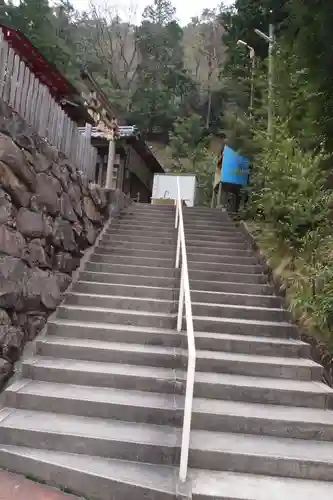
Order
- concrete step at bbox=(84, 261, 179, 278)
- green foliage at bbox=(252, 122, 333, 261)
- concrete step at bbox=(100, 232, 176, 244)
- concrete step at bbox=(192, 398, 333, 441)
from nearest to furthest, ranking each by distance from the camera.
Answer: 1. concrete step at bbox=(192, 398, 333, 441)
2. green foliage at bbox=(252, 122, 333, 261)
3. concrete step at bbox=(84, 261, 179, 278)
4. concrete step at bbox=(100, 232, 176, 244)

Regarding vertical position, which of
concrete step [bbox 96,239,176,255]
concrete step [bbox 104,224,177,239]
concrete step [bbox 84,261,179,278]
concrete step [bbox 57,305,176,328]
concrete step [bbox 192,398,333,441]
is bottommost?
concrete step [bbox 192,398,333,441]

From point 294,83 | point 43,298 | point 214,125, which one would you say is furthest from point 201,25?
point 43,298

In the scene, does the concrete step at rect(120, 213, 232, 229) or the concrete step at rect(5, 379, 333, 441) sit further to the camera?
the concrete step at rect(120, 213, 232, 229)

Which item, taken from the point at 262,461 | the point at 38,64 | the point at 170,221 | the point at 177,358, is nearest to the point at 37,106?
the point at 177,358

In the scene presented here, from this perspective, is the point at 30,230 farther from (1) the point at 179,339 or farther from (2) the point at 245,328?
(2) the point at 245,328

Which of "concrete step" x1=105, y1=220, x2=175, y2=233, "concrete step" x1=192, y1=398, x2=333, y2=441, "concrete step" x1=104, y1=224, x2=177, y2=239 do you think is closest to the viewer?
"concrete step" x1=192, y1=398, x2=333, y2=441

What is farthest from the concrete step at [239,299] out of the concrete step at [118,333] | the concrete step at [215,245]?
the concrete step at [215,245]

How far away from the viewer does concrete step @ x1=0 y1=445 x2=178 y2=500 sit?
2.50 m

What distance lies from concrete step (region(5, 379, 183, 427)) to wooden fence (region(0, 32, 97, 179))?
2.68 meters

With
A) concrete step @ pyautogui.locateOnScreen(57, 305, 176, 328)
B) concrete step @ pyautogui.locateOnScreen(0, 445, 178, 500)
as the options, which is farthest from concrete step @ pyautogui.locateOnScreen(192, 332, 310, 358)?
concrete step @ pyautogui.locateOnScreen(0, 445, 178, 500)

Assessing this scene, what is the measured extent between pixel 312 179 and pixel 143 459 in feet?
14.9

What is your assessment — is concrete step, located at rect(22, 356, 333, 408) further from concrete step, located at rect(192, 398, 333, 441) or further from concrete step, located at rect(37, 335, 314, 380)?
concrete step, located at rect(192, 398, 333, 441)

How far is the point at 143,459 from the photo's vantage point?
2.80 metres

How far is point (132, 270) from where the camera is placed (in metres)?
5.75
